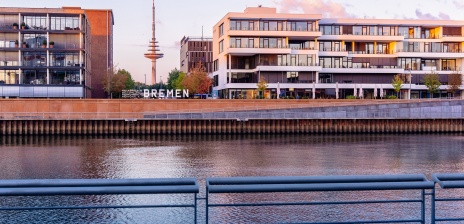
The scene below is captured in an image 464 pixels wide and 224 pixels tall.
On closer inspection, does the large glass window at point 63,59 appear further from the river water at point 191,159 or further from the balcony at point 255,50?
the river water at point 191,159

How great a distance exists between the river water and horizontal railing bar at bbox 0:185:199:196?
16.6 meters

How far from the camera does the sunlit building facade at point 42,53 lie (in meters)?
98.8

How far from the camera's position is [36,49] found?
99.4 m

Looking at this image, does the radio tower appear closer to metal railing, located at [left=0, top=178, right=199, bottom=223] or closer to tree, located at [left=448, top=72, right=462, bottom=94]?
tree, located at [left=448, top=72, right=462, bottom=94]

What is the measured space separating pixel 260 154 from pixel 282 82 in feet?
180

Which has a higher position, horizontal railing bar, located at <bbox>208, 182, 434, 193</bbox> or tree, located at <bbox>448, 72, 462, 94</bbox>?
tree, located at <bbox>448, 72, 462, 94</bbox>

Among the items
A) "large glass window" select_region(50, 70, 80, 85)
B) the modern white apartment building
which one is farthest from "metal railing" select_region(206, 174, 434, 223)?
"large glass window" select_region(50, 70, 80, 85)

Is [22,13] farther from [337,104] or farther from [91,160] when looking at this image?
[91,160]

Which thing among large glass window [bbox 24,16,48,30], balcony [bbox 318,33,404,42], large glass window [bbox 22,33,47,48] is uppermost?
large glass window [bbox 24,16,48,30]

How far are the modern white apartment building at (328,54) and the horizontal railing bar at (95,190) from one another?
95335 millimetres

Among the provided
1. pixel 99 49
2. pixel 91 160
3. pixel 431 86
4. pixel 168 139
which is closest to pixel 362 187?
pixel 91 160

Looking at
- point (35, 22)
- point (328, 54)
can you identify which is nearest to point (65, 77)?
point (35, 22)

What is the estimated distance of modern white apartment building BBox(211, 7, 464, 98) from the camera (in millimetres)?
105750

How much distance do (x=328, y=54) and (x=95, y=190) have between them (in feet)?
343
